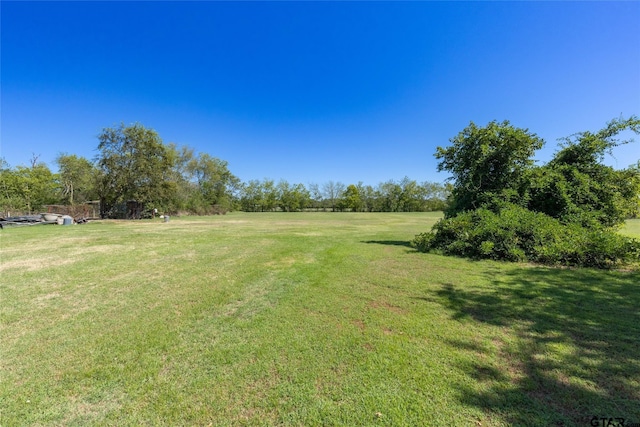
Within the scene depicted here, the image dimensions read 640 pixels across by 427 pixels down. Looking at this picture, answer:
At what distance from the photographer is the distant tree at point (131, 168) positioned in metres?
26.9

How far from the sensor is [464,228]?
8.63 metres

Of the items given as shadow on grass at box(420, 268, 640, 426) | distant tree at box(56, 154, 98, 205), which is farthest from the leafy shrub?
distant tree at box(56, 154, 98, 205)

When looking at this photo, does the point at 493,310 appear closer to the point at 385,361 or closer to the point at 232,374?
the point at 385,361

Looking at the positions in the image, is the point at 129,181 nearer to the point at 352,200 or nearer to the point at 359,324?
the point at 359,324

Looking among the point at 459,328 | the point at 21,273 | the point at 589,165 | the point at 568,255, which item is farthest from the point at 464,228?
the point at 21,273

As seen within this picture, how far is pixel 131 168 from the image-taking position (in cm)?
2741

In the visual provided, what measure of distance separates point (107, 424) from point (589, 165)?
43.4 feet

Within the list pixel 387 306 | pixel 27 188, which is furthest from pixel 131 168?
pixel 387 306

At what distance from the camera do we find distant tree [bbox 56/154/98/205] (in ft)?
116

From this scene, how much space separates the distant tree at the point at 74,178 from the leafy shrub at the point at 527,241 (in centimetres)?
4492

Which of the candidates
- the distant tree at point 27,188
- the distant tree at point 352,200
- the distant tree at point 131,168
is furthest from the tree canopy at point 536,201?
the distant tree at point 352,200

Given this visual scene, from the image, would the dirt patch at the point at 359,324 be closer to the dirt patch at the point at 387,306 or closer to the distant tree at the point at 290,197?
the dirt patch at the point at 387,306

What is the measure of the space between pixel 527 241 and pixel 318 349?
304 inches

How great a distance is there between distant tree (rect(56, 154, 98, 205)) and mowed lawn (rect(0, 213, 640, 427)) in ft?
133
